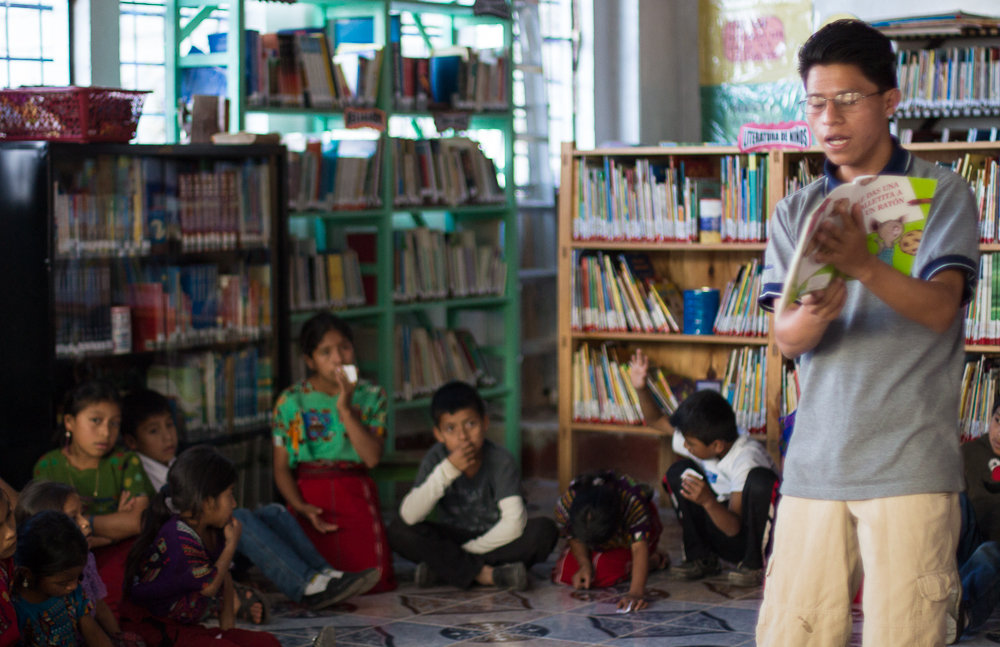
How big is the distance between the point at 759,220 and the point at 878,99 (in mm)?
3192

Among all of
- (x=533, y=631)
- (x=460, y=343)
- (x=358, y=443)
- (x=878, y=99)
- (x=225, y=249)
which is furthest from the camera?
(x=460, y=343)

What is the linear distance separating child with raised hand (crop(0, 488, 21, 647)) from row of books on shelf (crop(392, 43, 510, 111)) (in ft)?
10.5

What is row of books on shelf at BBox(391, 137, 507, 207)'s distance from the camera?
221 inches

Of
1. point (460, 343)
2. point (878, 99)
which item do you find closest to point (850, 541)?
point (878, 99)

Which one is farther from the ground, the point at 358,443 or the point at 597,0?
the point at 597,0

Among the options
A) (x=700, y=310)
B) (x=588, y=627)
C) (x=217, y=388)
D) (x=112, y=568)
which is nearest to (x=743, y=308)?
(x=700, y=310)

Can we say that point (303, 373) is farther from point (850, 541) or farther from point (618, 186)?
point (850, 541)

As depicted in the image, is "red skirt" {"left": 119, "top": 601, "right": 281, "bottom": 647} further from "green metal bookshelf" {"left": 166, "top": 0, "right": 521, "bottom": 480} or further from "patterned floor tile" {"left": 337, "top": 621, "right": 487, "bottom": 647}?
"green metal bookshelf" {"left": 166, "top": 0, "right": 521, "bottom": 480}

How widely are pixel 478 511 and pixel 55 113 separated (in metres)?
1.93

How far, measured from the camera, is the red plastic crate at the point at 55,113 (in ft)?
13.3

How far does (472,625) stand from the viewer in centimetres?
385

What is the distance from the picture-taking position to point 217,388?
15.4 feet

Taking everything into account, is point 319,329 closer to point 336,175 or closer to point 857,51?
point 336,175

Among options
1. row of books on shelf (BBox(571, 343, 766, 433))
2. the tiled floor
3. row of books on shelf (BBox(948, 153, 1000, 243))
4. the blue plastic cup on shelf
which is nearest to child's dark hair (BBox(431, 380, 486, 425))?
the tiled floor
